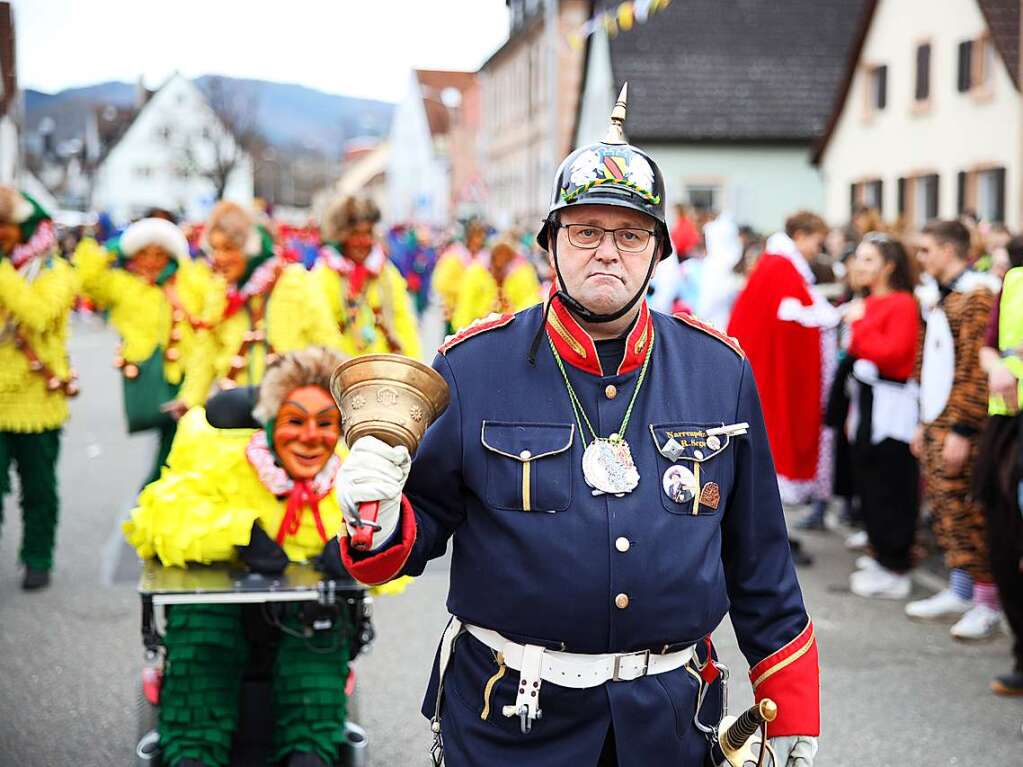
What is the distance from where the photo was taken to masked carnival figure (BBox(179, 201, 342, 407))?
742 cm

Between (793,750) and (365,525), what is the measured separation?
1.12m

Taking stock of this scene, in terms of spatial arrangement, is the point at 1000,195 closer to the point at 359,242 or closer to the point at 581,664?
the point at 359,242

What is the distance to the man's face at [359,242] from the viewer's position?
8.29 m

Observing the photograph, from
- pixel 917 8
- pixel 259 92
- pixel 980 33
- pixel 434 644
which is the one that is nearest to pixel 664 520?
pixel 434 644

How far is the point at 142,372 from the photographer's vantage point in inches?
320

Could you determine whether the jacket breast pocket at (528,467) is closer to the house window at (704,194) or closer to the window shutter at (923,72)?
the window shutter at (923,72)

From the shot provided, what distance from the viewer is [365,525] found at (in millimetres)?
2562

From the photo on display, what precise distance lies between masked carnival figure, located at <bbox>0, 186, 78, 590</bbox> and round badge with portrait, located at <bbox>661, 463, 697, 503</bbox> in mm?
5233

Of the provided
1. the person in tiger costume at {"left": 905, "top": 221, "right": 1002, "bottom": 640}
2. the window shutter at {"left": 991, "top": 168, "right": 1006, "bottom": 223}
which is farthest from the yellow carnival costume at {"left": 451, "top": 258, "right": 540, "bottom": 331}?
the window shutter at {"left": 991, "top": 168, "right": 1006, "bottom": 223}

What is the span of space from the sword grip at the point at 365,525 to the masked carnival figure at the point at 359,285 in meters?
5.60

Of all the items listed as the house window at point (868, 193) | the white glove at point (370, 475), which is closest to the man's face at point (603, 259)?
the white glove at point (370, 475)

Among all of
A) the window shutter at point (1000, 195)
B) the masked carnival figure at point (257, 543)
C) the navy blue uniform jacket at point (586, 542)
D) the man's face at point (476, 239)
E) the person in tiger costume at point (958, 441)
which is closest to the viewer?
the navy blue uniform jacket at point (586, 542)

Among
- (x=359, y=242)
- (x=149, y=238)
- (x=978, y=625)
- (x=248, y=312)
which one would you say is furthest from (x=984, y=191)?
(x=248, y=312)

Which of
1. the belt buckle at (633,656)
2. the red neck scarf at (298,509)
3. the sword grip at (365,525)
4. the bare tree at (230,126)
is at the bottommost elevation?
the belt buckle at (633,656)
